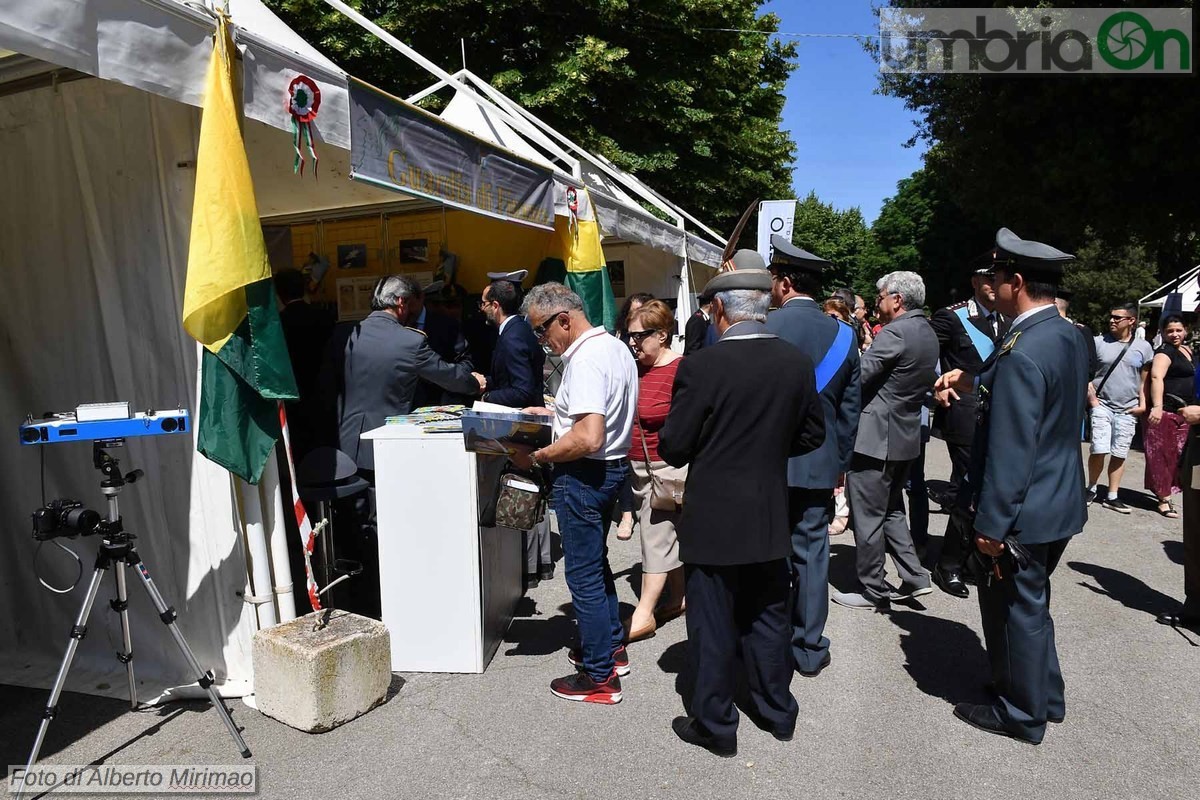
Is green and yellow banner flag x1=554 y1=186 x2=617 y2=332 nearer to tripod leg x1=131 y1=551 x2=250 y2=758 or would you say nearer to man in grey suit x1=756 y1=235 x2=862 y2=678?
man in grey suit x1=756 y1=235 x2=862 y2=678

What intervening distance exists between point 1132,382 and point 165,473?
25.8 ft

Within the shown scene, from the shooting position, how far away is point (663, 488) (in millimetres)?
4043

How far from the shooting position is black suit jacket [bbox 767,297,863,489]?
3711 mm

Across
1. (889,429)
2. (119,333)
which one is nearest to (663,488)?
(889,429)

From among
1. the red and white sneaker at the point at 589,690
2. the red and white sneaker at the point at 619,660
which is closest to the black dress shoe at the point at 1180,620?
the red and white sneaker at the point at 619,660

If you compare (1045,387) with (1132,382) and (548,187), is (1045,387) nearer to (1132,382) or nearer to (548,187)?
(548,187)

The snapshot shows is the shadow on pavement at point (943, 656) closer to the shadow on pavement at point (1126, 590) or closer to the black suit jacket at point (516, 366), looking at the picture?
the shadow on pavement at point (1126, 590)

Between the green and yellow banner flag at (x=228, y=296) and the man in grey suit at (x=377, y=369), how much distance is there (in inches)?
33.7

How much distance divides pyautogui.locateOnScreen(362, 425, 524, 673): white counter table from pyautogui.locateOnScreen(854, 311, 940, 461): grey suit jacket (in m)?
2.31

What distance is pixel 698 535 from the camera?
2963 millimetres

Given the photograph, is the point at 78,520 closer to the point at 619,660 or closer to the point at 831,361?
the point at 619,660

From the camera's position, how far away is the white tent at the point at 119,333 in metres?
3.33

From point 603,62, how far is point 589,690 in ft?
34.4

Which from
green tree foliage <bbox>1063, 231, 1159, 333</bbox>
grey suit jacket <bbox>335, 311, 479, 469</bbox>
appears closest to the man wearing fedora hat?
grey suit jacket <bbox>335, 311, 479, 469</bbox>
